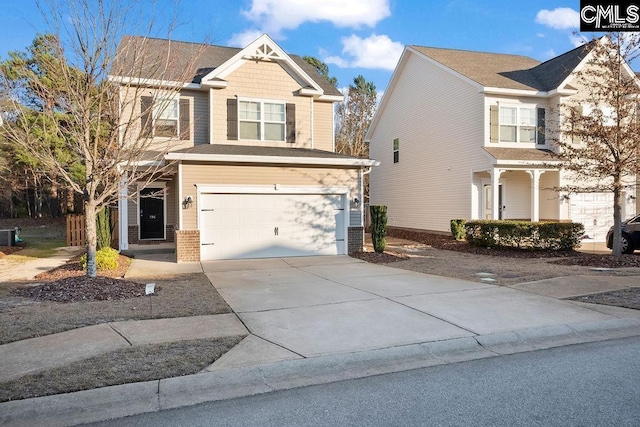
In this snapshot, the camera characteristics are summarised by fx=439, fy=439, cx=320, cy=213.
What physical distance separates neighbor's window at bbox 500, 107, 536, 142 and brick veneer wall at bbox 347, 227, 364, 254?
792 centimetres

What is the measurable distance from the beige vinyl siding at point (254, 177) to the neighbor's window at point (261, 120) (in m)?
2.59

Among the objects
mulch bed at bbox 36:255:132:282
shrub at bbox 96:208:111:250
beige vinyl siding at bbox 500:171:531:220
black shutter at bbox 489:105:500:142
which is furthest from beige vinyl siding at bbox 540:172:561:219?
shrub at bbox 96:208:111:250

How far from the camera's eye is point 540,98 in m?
18.5

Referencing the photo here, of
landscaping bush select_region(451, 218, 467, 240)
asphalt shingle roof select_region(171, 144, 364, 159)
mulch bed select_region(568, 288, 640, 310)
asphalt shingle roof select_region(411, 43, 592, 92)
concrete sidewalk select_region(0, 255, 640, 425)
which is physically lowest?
concrete sidewalk select_region(0, 255, 640, 425)

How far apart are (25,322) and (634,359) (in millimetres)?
7741

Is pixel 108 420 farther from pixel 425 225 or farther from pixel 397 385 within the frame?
pixel 425 225

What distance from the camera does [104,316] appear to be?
21.3 ft

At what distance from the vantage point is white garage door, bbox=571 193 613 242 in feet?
61.9

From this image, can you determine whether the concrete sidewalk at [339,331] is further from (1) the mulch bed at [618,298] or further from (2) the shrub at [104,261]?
(2) the shrub at [104,261]

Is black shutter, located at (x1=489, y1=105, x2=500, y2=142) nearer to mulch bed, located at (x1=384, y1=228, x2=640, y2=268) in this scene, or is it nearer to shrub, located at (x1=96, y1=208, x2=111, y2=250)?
mulch bed, located at (x1=384, y1=228, x2=640, y2=268)

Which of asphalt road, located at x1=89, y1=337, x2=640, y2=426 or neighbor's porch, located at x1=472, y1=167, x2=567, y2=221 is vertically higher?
neighbor's porch, located at x1=472, y1=167, x2=567, y2=221

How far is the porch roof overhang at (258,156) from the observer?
42.2 feet

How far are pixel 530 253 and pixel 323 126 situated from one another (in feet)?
29.0

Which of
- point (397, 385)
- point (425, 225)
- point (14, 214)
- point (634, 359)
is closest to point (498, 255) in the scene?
point (425, 225)
